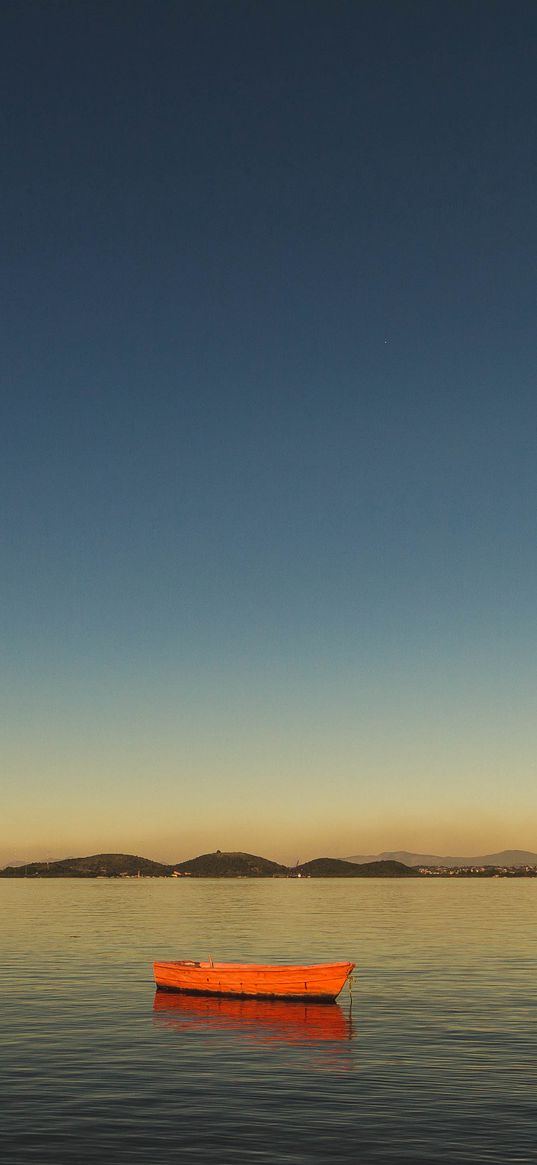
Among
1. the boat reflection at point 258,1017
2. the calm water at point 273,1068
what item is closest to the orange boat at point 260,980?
the boat reflection at point 258,1017

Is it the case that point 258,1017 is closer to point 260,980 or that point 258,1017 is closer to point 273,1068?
point 260,980

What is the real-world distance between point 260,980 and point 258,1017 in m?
→ 4.32

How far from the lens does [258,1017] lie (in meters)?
61.1

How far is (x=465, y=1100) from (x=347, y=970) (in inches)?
934

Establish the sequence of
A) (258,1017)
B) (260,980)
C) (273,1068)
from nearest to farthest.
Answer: (273,1068), (258,1017), (260,980)

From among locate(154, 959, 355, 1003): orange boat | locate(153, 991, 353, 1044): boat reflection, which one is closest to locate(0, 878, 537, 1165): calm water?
locate(153, 991, 353, 1044): boat reflection

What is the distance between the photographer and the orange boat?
63250 millimetres

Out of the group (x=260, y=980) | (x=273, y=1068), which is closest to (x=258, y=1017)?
(x=260, y=980)

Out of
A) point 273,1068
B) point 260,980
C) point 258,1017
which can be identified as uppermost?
point 260,980

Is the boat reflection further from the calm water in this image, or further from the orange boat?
the orange boat

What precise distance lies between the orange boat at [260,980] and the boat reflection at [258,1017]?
24.3 inches

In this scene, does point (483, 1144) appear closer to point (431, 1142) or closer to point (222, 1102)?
point (431, 1142)

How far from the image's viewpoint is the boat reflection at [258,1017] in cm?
5475

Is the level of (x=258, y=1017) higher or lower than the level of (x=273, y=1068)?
higher
